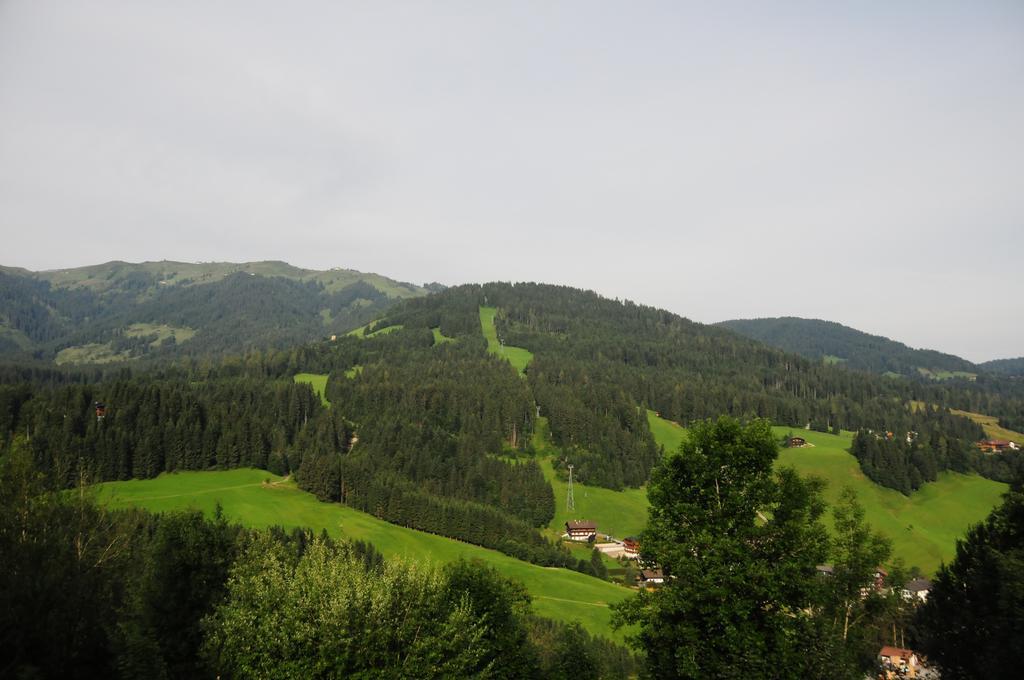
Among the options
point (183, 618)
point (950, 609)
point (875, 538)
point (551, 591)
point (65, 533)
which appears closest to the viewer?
point (65, 533)

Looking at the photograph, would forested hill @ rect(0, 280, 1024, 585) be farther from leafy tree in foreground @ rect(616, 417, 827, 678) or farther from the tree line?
leafy tree in foreground @ rect(616, 417, 827, 678)

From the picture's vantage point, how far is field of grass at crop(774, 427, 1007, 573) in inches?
4043

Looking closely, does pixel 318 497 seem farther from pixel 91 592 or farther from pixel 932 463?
pixel 932 463

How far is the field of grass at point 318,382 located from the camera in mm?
171300

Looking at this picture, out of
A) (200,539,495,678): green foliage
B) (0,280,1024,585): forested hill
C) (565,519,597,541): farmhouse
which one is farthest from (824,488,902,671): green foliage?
(565,519,597,541): farmhouse

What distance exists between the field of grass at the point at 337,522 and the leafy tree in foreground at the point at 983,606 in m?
44.2

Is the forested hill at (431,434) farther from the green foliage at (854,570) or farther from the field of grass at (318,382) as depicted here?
the green foliage at (854,570)

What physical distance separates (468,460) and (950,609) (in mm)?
112759

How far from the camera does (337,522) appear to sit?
327ft

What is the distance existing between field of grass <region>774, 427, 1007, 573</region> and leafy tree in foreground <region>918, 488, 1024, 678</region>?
67.9 meters

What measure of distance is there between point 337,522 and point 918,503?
135 m

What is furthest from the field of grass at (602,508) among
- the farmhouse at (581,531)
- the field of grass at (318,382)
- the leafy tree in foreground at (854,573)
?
the leafy tree in foreground at (854,573)

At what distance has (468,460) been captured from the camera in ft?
452

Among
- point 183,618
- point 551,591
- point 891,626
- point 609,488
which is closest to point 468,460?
point 609,488
